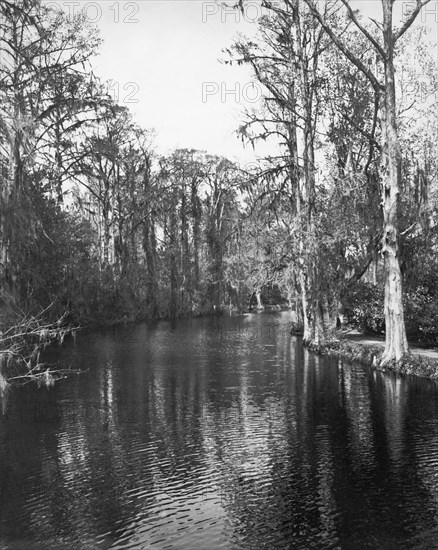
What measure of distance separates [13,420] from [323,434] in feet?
23.6

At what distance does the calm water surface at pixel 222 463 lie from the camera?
7910 mm

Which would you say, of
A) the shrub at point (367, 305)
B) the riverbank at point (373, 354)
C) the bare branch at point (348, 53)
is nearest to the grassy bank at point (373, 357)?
the riverbank at point (373, 354)

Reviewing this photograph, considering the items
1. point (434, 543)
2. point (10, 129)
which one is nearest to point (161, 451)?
point (434, 543)

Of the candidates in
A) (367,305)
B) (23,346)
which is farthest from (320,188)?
(23,346)

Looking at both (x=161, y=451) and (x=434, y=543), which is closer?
(x=434, y=543)

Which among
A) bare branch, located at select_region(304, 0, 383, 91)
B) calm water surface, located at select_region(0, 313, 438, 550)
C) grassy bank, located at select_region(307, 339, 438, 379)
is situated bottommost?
calm water surface, located at select_region(0, 313, 438, 550)

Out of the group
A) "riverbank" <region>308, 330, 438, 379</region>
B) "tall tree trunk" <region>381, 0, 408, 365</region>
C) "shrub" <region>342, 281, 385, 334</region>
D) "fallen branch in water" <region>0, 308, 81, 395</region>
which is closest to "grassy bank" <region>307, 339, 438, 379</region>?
"riverbank" <region>308, 330, 438, 379</region>

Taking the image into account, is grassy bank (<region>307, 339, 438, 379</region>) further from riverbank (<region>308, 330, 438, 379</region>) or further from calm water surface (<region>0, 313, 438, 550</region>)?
calm water surface (<region>0, 313, 438, 550</region>)

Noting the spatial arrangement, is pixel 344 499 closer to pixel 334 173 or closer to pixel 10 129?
pixel 10 129

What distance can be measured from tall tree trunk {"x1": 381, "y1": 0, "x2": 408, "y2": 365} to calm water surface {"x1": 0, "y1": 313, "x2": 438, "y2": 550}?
180 centimetres

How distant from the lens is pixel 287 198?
1165 inches

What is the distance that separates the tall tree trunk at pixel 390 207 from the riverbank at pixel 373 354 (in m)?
0.63

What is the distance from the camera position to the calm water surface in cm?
791

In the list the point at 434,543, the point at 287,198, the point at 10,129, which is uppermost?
the point at 287,198
